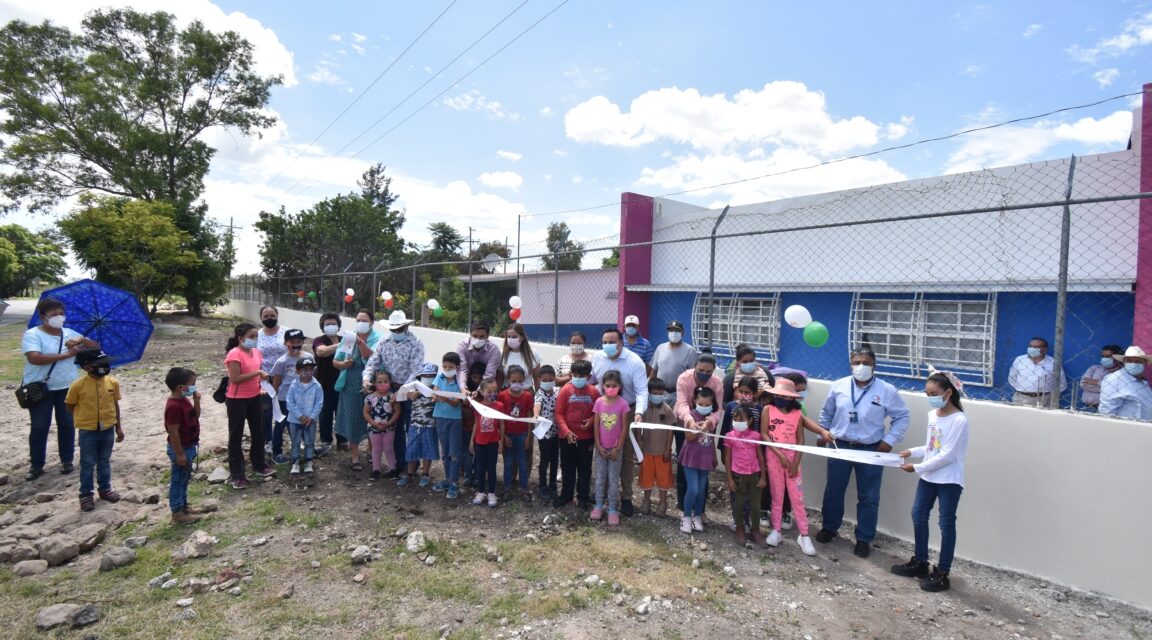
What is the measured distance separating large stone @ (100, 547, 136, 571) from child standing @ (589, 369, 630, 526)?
3.21 metres

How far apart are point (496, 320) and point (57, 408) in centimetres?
944

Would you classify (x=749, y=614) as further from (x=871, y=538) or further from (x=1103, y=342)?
(x=1103, y=342)

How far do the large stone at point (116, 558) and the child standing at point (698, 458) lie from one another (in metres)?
3.85

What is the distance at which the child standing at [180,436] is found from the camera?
423cm

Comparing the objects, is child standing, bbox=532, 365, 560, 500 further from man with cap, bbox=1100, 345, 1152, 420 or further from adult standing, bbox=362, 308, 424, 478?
man with cap, bbox=1100, 345, 1152, 420

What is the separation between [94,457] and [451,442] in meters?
2.82

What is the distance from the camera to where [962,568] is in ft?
13.3

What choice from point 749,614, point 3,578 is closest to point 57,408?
point 3,578

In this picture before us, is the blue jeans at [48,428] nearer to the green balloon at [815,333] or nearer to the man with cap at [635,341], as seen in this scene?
the man with cap at [635,341]

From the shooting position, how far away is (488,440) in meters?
4.91

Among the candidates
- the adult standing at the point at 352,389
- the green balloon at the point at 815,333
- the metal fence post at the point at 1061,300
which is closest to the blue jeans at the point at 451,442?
the adult standing at the point at 352,389

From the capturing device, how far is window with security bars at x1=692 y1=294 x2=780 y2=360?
32.3ft

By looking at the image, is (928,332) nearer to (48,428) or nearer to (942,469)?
(942,469)

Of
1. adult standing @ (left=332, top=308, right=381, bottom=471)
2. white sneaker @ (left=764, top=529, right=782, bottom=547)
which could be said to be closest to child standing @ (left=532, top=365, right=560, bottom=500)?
white sneaker @ (left=764, top=529, right=782, bottom=547)
